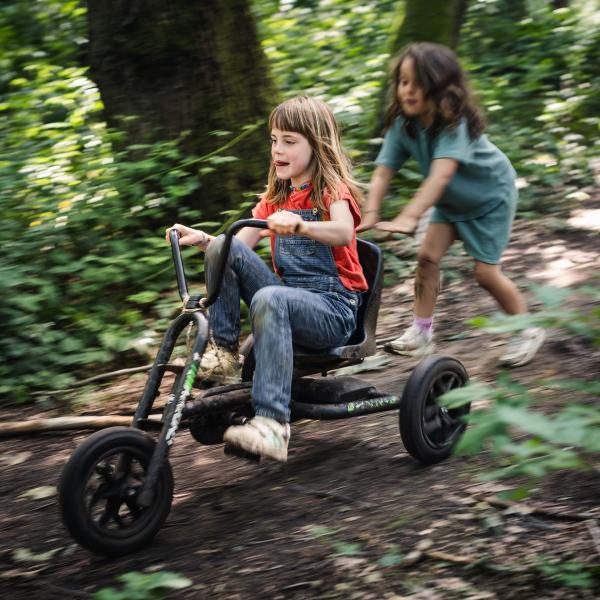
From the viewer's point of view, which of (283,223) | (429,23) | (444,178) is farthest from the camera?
(429,23)

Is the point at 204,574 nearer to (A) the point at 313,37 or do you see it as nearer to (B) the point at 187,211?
(B) the point at 187,211

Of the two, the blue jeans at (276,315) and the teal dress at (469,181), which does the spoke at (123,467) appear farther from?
the teal dress at (469,181)

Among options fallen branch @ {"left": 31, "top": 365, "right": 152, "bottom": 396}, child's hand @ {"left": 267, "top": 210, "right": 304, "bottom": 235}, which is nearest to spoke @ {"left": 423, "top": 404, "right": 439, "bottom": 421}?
child's hand @ {"left": 267, "top": 210, "right": 304, "bottom": 235}

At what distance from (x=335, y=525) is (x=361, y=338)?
84cm

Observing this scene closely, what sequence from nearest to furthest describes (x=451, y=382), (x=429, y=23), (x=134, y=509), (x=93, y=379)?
(x=134, y=509), (x=451, y=382), (x=93, y=379), (x=429, y=23)

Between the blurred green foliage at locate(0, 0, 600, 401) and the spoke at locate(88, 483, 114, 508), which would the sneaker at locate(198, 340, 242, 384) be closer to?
the spoke at locate(88, 483, 114, 508)

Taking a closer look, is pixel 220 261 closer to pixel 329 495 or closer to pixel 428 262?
pixel 329 495

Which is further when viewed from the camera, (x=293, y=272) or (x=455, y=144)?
(x=455, y=144)

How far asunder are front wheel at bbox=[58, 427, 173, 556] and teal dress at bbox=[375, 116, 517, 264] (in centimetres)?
→ 199

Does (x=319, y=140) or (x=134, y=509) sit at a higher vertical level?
(x=319, y=140)

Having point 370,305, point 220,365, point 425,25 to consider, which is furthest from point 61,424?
point 425,25

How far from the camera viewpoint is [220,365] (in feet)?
11.0

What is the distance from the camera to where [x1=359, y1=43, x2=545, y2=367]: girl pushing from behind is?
3967 mm

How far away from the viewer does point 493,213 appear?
171 inches
